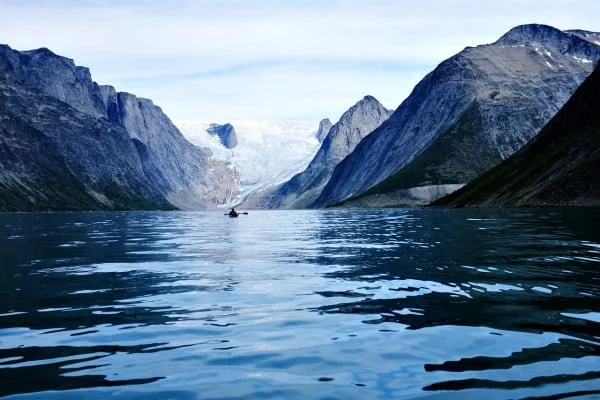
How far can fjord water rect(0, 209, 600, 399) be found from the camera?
1363 centimetres

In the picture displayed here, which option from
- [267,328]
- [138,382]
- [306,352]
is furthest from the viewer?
[267,328]

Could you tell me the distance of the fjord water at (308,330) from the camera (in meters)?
13.6

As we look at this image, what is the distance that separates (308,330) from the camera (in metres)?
19.3

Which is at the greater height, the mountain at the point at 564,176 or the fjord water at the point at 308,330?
the mountain at the point at 564,176

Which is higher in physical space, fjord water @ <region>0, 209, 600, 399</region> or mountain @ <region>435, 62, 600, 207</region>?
mountain @ <region>435, 62, 600, 207</region>

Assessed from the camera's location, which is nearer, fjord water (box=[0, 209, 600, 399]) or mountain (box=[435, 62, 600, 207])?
fjord water (box=[0, 209, 600, 399])

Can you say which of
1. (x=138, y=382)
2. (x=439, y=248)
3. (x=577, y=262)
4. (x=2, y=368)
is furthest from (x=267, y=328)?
(x=439, y=248)

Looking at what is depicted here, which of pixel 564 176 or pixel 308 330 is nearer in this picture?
pixel 308 330

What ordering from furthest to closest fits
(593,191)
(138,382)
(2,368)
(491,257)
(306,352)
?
(593,191)
(491,257)
(306,352)
(2,368)
(138,382)

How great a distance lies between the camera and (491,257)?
39656 millimetres

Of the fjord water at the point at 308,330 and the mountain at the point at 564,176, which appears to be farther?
the mountain at the point at 564,176

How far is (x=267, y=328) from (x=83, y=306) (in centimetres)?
931

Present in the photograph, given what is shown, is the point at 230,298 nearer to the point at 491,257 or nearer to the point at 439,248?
the point at 491,257

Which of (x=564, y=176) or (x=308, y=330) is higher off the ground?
(x=564, y=176)
